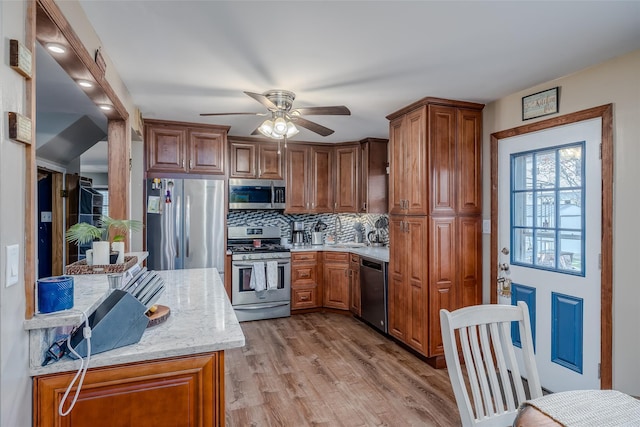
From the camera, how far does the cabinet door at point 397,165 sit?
11.1ft

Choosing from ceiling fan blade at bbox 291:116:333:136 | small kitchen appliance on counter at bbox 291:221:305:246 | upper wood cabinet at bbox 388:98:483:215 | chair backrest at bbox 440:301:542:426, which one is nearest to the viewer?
chair backrest at bbox 440:301:542:426

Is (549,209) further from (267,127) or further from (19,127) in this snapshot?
(19,127)

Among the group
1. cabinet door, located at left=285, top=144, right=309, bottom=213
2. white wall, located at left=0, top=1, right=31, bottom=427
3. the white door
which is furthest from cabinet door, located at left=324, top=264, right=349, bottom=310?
white wall, located at left=0, top=1, right=31, bottom=427

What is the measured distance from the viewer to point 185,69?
7.95 ft

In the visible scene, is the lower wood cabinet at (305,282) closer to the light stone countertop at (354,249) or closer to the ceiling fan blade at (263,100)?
the light stone countertop at (354,249)

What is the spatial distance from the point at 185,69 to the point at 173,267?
7.39 ft

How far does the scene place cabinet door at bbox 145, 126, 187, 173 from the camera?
3.83 m

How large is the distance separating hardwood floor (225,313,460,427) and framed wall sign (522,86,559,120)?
2.18 m

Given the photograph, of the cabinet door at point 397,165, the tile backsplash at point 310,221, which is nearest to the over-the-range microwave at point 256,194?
the tile backsplash at point 310,221

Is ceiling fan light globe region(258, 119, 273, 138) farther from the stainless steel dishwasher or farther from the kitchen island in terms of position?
the stainless steel dishwasher

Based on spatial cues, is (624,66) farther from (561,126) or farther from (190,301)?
(190,301)

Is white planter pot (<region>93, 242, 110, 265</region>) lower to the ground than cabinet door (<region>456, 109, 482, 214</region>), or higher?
lower

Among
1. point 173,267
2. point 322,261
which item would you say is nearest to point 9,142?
point 173,267

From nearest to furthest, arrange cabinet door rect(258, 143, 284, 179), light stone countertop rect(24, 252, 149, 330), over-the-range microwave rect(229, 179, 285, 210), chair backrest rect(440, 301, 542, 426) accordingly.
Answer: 1. light stone countertop rect(24, 252, 149, 330)
2. chair backrest rect(440, 301, 542, 426)
3. over-the-range microwave rect(229, 179, 285, 210)
4. cabinet door rect(258, 143, 284, 179)
